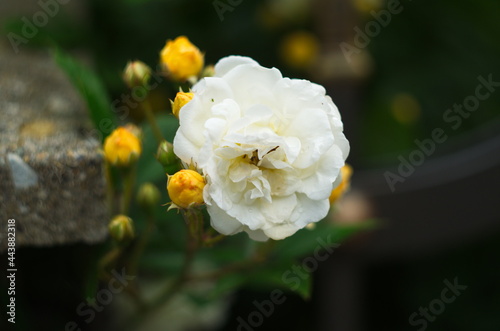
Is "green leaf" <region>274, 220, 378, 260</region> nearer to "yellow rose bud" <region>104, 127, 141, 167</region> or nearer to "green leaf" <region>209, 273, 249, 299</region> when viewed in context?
"green leaf" <region>209, 273, 249, 299</region>

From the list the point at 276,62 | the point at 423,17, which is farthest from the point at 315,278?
the point at 423,17

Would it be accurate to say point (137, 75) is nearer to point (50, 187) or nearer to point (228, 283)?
point (50, 187)

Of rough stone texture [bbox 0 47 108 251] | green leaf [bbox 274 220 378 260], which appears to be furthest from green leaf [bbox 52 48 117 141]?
green leaf [bbox 274 220 378 260]

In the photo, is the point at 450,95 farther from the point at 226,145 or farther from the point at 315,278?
the point at 226,145

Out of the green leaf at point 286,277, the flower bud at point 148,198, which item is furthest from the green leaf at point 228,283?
the flower bud at point 148,198

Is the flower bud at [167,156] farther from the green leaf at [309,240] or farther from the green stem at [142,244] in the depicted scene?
the green leaf at [309,240]

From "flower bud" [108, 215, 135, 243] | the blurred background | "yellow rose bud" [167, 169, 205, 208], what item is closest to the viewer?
"yellow rose bud" [167, 169, 205, 208]
